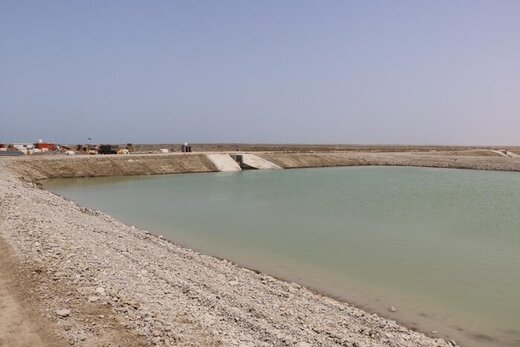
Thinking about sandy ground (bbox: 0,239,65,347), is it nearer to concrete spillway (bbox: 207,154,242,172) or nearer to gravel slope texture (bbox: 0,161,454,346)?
gravel slope texture (bbox: 0,161,454,346)

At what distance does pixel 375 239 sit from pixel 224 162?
4442 centimetres

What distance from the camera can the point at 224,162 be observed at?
A: 202ft

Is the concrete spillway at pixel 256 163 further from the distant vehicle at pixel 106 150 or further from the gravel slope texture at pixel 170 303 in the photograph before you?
the gravel slope texture at pixel 170 303

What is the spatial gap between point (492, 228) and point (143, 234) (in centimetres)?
1700

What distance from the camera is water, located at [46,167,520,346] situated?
11320 mm

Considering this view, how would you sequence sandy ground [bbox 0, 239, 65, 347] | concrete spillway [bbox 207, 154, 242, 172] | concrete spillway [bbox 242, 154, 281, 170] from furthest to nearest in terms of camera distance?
1. concrete spillway [bbox 242, 154, 281, 170]
2. concrete spillway [bbox 207, 154, 242, 172]
3. sandy ground [bbox 0, 239, 65, 347]

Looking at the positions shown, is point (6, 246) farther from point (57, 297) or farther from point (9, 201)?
point (9, 201)

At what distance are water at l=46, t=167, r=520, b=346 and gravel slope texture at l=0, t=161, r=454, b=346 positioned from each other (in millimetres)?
1639

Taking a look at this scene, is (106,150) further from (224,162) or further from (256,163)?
(256,163)

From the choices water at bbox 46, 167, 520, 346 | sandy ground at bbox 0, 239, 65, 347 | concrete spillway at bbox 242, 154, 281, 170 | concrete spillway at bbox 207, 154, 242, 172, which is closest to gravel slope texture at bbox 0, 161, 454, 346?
sandy ground at bbox 0, 239, 65, 347

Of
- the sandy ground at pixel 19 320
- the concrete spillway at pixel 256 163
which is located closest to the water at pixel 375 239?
the sandy ground at pixel 19 320

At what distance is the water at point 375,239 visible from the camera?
1132 centimetres

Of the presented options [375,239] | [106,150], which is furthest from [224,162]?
[375,239]

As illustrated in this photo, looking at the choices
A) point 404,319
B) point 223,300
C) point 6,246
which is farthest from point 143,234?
point 404,319
